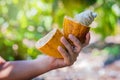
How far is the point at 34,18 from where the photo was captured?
11.5ft

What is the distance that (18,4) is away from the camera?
3.25 metres

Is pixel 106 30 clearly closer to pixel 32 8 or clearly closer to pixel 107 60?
pixel 32 8

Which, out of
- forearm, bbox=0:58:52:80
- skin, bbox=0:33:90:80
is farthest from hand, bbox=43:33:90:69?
forearm, bbox=0:58:52:80

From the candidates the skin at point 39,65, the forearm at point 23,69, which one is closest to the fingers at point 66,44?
the skin at point 39,65

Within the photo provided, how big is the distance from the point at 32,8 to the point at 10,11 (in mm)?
178

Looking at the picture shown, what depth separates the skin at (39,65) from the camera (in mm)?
1918

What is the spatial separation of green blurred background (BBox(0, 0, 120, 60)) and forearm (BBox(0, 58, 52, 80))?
3.16 feet

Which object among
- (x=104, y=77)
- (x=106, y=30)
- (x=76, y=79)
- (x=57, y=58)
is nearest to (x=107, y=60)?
(x=104, y=77)

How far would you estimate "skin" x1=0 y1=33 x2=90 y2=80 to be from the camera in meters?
1.92

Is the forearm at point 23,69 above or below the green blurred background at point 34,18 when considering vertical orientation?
below

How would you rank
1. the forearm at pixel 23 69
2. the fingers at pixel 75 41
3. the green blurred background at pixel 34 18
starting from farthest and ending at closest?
the green blurred background at pixel 34 18
the forearm at pixel 23 69
the fingers at pixel 75 41

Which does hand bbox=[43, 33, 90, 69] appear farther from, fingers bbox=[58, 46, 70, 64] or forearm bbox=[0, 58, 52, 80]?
forearm bbox=[0, 58, 52, 80]

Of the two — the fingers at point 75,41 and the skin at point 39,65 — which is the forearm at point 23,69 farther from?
the fingers at point 75,41

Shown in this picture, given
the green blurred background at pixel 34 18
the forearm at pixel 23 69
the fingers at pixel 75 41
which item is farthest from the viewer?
the green blurred background at pixel 34 18
